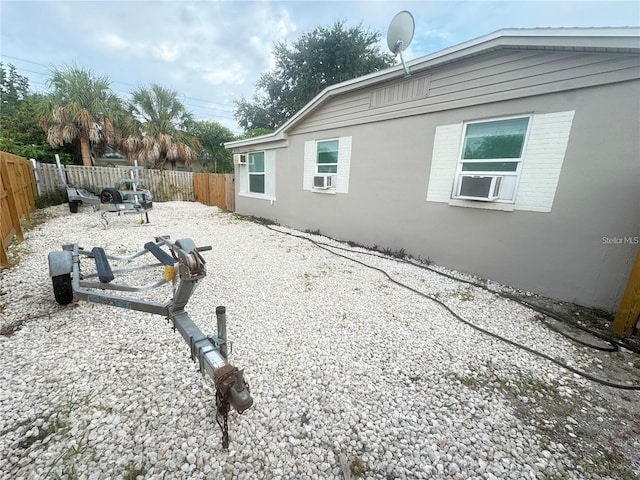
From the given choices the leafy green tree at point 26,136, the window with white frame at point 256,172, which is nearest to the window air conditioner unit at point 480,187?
the window with white frame at point 256,172

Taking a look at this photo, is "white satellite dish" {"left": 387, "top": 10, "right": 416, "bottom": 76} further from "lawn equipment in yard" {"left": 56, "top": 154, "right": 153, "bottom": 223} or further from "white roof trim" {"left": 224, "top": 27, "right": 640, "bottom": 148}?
"lawn equipment in yard" {"left": 56, "top": 154, "right": 153, "bottom": 223}

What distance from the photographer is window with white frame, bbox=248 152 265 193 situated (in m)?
9.46

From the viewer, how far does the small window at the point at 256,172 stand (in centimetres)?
948

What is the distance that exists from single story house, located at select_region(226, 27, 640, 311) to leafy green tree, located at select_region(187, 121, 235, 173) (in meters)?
15.0

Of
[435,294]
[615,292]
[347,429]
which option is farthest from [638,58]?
[347,429]

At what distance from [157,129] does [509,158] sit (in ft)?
54.6

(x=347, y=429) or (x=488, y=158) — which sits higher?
(x=488, y=158)

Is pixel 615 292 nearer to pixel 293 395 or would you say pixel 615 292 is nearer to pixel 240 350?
pixel 293 395

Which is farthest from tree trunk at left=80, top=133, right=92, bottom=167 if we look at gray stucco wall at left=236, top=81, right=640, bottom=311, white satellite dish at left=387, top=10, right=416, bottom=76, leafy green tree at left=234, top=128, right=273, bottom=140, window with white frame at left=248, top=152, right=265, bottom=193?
white satellite dish at left=387, top=10, right=416, bottom=76

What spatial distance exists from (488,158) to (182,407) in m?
5.35

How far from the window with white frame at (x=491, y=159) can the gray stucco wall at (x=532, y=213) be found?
217 millimetres

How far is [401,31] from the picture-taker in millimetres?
4645

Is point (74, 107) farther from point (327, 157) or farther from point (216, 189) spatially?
point (327, 157)

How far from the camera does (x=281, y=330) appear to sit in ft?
9.11
